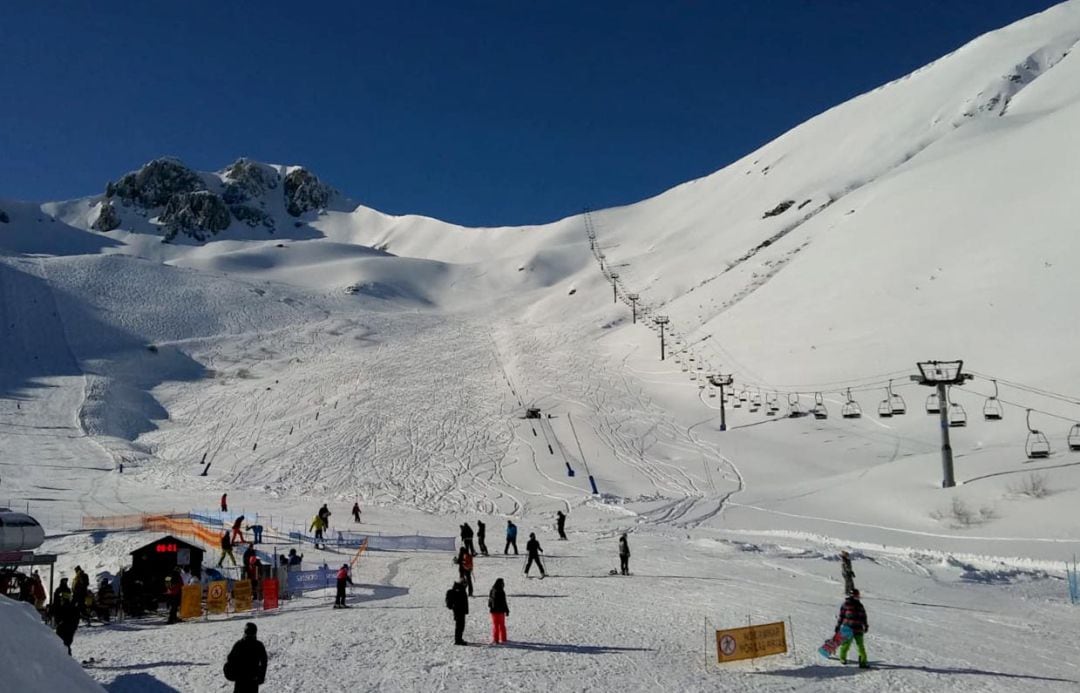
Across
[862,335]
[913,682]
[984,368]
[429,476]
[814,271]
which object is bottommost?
[913,682]

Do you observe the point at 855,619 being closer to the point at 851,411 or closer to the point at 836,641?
the point at 836,641

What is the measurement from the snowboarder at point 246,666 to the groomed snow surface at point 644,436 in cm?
206

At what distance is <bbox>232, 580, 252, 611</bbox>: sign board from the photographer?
19.0 meters

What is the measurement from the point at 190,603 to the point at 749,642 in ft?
38.8

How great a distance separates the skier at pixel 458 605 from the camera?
13734 millimetres

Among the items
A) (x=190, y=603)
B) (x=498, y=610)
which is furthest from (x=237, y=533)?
(x=498, y=610)

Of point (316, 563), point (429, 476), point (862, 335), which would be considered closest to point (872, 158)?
point (862, 335)

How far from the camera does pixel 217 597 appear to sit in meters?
18.7

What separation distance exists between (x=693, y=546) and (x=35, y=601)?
1804 centimetres

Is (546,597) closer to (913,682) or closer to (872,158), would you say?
(913,682)

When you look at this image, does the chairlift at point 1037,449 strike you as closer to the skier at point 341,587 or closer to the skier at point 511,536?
the skier at point 511,536

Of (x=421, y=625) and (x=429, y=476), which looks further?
(x=429, y=476)

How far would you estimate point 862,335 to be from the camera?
2208 inches

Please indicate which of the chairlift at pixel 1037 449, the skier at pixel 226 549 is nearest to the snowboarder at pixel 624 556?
the skier at pixel 226 549
